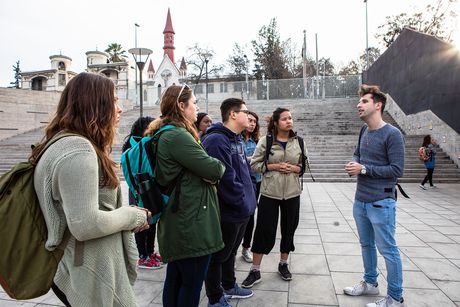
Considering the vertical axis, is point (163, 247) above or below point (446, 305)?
above

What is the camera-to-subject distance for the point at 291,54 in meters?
45.1

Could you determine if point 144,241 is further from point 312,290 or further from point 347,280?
point 347,280

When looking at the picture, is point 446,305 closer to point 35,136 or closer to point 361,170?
point 361,170

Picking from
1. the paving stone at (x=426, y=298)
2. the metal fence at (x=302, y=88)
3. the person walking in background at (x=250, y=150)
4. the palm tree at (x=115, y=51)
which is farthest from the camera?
the palm tree at (x=115, y=51)

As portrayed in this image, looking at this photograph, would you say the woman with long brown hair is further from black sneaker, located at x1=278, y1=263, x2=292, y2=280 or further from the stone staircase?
the stone staircase

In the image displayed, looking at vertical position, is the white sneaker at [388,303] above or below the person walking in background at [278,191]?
below

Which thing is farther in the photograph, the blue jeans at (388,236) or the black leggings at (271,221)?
the black leggings at (271,221)

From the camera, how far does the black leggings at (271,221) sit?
3525 mm

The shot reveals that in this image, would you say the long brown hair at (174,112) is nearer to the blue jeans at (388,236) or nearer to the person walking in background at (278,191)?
the person walking in background at (278,191)

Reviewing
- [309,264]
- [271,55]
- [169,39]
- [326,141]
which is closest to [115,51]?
[169,39]

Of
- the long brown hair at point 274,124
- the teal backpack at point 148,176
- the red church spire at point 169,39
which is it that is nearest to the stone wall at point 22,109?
the long brown hair at point 274,124

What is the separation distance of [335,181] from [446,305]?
8881 mm

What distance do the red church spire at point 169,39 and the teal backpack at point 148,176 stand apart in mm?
62695

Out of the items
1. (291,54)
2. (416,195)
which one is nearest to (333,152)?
(416,195)
